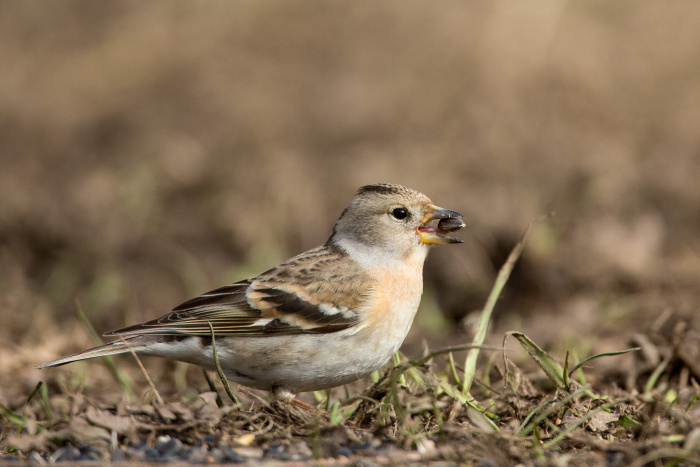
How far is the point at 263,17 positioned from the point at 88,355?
9542 millimetres

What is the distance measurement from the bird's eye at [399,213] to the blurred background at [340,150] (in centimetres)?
155

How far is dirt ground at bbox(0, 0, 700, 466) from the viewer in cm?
375

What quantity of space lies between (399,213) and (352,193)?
157 inches

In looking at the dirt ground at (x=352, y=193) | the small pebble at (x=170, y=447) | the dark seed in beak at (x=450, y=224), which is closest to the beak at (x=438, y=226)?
the dark seed in beak at (x=450, y=224)

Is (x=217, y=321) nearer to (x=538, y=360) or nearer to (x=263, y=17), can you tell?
(x=538, y=360)

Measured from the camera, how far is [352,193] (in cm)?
907

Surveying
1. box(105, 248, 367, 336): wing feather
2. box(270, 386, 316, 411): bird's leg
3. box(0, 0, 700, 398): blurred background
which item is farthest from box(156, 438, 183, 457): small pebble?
box(0, 0, 700, 398): blurred background

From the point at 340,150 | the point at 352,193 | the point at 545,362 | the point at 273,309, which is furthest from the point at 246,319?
the point at 340,150

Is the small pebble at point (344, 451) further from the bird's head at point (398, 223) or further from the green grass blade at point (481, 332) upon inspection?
the bird's head at point (398, 223)

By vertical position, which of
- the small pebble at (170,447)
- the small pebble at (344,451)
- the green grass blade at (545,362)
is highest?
the green grass blade at (545,362)

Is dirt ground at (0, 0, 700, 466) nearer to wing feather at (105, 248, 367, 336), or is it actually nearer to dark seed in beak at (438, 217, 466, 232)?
wing feather at (105, 248, 367, 336)

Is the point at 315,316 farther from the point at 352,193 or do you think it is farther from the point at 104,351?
the point at 352,193

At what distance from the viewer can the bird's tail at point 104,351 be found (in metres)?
4.35

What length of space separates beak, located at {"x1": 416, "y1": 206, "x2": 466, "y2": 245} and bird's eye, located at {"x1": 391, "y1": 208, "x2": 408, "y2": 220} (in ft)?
0.36
